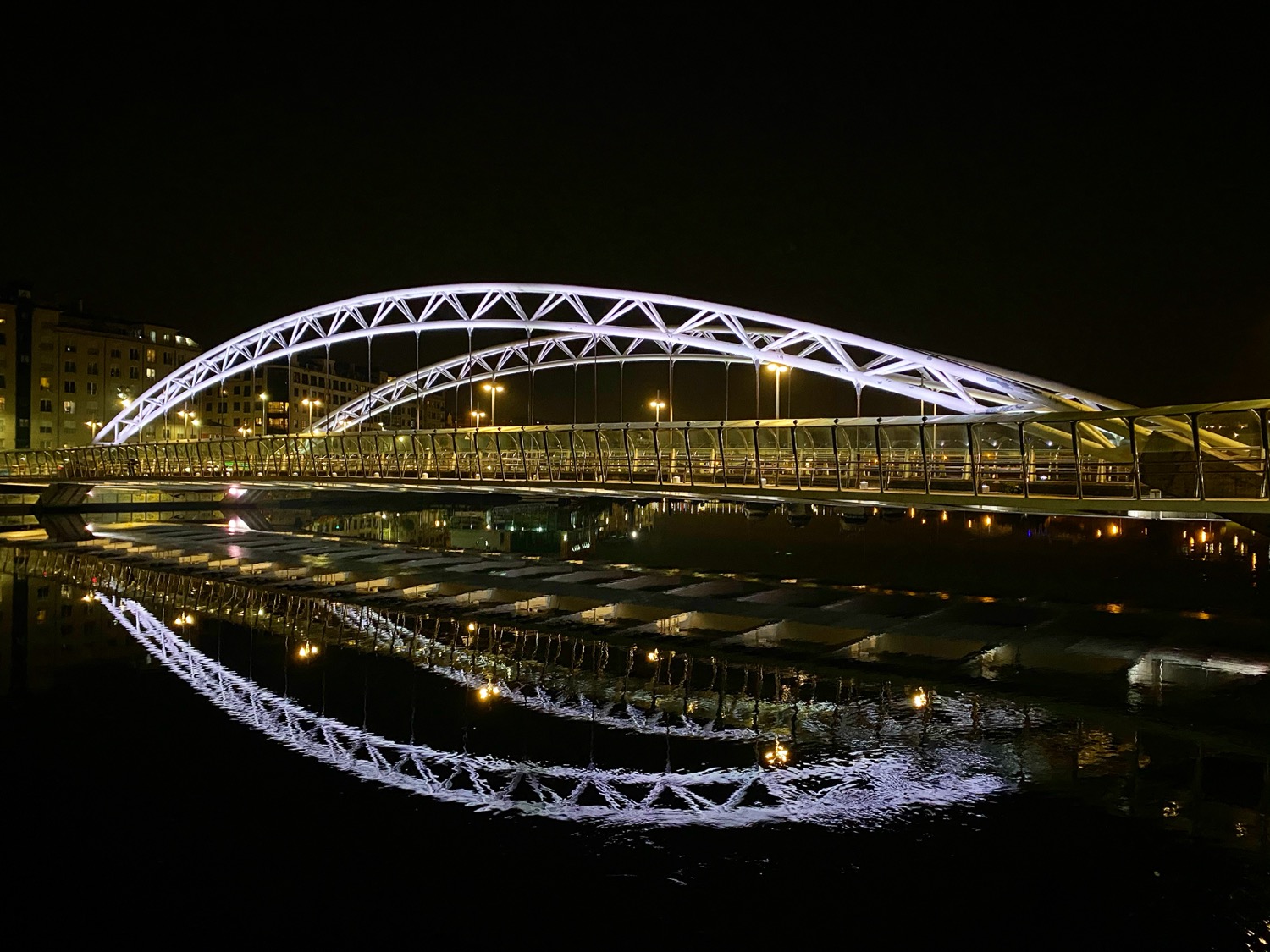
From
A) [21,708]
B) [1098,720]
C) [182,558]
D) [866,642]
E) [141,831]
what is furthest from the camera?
[182,558]

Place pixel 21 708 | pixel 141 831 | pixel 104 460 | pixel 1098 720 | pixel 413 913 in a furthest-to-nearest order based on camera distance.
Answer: pixel 104 460 < pixel 21 708 < pixel 1098 720 < pixel 141 831 < pixel 413 913

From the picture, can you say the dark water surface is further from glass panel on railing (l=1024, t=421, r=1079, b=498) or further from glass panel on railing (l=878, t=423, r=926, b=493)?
glass panel on railing (l=1024, t=421, r=1079, b=498)

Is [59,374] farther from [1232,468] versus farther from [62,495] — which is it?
[1232,468]

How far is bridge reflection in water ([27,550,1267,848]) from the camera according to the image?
9906 mm

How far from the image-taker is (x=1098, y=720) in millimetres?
12836

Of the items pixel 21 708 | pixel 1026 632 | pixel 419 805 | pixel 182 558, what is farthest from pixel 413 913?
pixel 182 558

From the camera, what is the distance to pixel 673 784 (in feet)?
34.0

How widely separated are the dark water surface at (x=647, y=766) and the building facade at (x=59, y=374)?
3451 inches

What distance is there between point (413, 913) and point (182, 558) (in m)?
31.1

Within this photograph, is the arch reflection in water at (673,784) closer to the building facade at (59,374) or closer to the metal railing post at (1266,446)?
the metal railing post at (1266,446)

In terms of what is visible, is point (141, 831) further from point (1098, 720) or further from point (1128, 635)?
point (1128, 635)

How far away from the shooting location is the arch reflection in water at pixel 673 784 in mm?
9547

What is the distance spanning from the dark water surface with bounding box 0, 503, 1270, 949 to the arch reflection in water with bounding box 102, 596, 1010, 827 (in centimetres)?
6

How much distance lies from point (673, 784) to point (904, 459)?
54.0 feet
